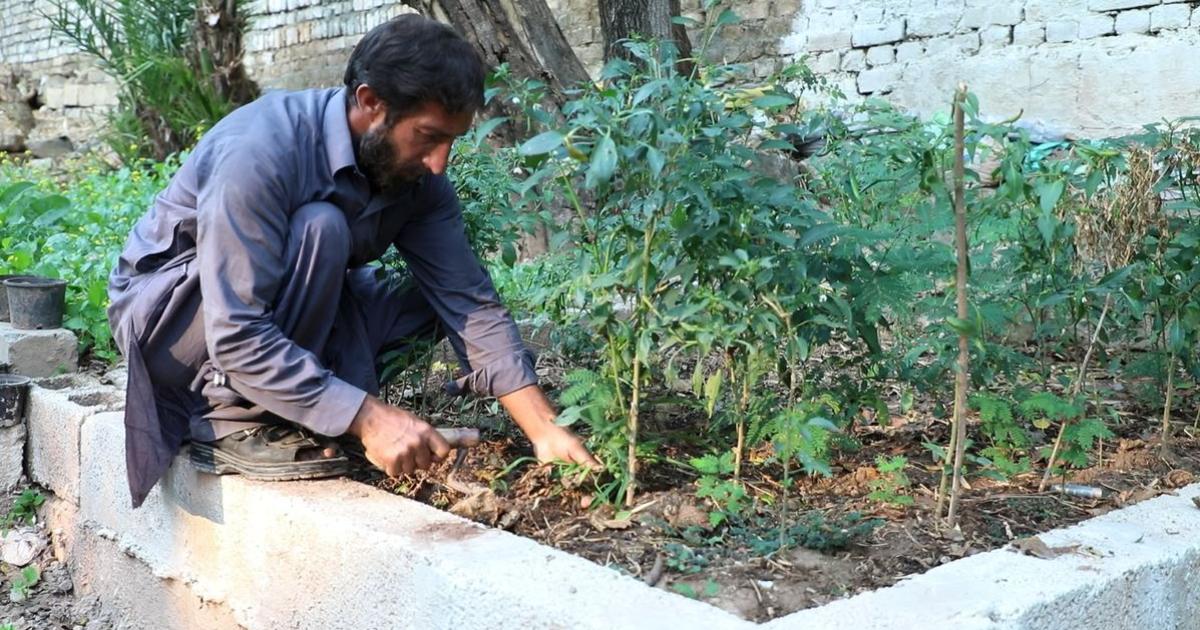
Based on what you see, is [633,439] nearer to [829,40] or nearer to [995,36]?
[995,36]

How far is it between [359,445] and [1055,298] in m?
1.55

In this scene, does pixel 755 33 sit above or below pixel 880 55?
above

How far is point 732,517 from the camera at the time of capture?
2.34 meters

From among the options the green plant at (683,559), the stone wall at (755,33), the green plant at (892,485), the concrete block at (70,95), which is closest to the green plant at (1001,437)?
the green plant at (892,485)

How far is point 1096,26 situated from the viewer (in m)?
5.73

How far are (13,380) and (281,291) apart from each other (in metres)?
1.54

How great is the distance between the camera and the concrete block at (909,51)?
650 cm

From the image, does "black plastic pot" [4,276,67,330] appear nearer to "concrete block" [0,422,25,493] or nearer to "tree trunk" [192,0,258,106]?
"concrete block" [0,422,25,493]

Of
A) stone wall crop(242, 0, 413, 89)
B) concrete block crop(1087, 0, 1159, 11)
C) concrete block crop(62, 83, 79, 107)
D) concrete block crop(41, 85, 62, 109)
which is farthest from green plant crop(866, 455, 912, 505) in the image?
concrete block crop(41, 85, 62, 109)

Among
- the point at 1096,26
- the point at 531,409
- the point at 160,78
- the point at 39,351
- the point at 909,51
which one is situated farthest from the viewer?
the point at 160,78

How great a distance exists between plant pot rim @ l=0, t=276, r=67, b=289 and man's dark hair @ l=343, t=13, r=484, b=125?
1.85 m

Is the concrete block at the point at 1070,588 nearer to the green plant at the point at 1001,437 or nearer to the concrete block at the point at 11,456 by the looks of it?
the green plant at the point at 1001,437

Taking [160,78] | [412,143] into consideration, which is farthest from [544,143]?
[160,78]

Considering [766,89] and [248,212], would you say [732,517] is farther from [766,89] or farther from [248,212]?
[248,212]
